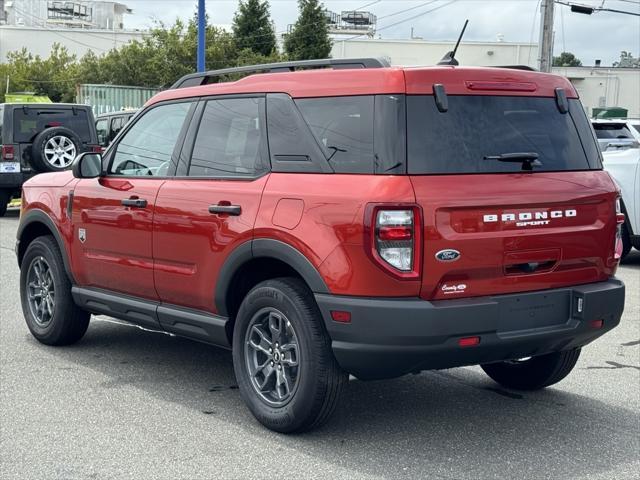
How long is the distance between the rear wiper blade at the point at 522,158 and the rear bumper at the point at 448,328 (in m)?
0.65

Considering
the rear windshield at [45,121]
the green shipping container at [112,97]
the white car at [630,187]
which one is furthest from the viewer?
the green shipping container at [112,97]

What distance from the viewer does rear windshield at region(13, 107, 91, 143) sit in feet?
53.3

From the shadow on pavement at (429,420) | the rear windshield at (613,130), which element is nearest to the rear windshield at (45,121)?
the rear windshield at (613,130)

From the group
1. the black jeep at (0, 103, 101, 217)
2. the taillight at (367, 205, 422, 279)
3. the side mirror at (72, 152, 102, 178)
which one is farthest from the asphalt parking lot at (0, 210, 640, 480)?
the black jeep at (0, 103, 101, 217)

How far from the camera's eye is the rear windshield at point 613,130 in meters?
17.2

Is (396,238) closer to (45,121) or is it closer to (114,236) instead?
(114,236)

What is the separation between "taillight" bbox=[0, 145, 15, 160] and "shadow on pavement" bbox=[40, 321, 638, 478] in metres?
10.5

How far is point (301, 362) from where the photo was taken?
447 centimetres

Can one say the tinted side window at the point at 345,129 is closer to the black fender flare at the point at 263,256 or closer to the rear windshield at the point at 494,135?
the rear windshield at the point at 494,135

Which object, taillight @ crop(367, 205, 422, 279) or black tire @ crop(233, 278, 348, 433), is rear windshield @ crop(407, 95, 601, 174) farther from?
black tire @ crop(233, 278, 348, 433)

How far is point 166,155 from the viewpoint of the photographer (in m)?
5.59

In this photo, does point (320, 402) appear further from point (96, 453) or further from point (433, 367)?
point (96, 453)

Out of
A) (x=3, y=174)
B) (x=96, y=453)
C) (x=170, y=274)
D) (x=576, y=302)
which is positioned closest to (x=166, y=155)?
(x=170, y=274)

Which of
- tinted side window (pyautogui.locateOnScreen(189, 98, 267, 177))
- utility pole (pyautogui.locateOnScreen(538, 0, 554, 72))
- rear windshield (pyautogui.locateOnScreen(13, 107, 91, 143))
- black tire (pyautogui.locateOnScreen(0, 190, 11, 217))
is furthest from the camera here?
utility pole (pyautogui.locateOnScreen(538, 0, 554, 72))
